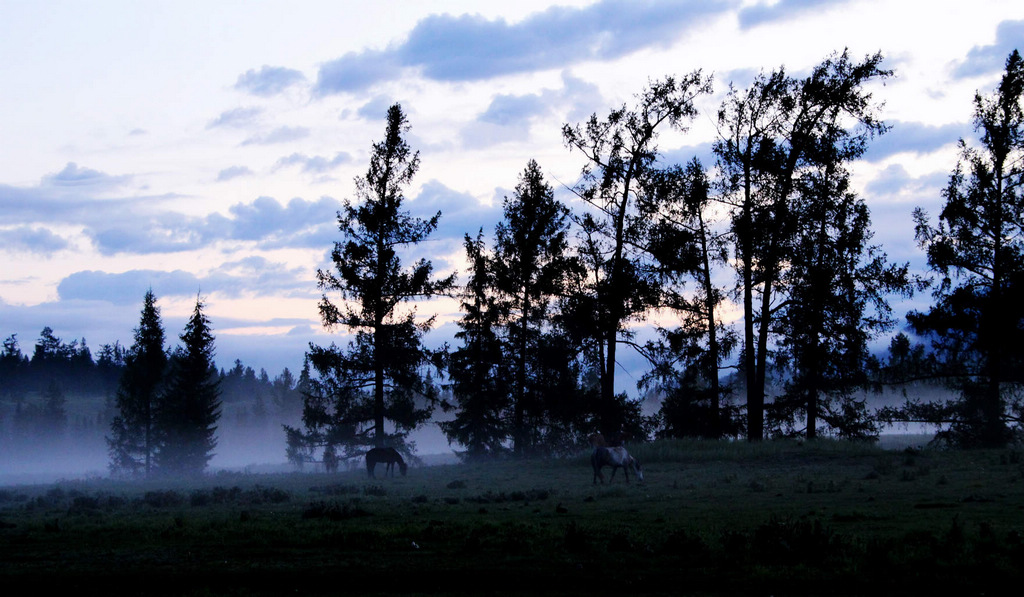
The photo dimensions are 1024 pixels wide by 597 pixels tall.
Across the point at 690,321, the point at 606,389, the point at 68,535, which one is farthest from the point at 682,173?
the point at 68,535

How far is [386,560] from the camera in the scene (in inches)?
492

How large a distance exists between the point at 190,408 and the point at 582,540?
52.8m

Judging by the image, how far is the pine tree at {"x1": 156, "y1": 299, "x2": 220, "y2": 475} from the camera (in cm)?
5994

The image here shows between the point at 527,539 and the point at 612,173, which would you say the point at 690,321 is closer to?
the point at 612,173

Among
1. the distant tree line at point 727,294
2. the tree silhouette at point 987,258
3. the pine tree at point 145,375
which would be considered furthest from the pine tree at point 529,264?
the pine tree at point 145,375

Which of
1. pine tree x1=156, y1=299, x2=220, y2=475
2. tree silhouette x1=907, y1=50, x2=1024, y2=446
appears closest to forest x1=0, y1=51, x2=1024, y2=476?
tree silhouette x1=907, y1=50, x2=1024, y2=446

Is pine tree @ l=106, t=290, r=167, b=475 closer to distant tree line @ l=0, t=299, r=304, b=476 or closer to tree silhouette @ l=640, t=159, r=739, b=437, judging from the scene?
distant tree line @ l=0, t=299, r=304, b=476

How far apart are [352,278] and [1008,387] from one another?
28.2 metres

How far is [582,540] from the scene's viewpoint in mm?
13055

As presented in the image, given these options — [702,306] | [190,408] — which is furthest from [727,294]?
[190,408]

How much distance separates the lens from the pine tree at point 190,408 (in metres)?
59.9

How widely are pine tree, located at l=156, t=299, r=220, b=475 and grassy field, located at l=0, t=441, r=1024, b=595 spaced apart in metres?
36.6

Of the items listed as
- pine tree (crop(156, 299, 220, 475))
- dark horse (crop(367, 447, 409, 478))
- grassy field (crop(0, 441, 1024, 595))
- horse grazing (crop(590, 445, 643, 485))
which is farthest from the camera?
pine tree (crop(156, 299, 220, 475))

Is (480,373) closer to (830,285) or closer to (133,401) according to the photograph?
(830,285)
